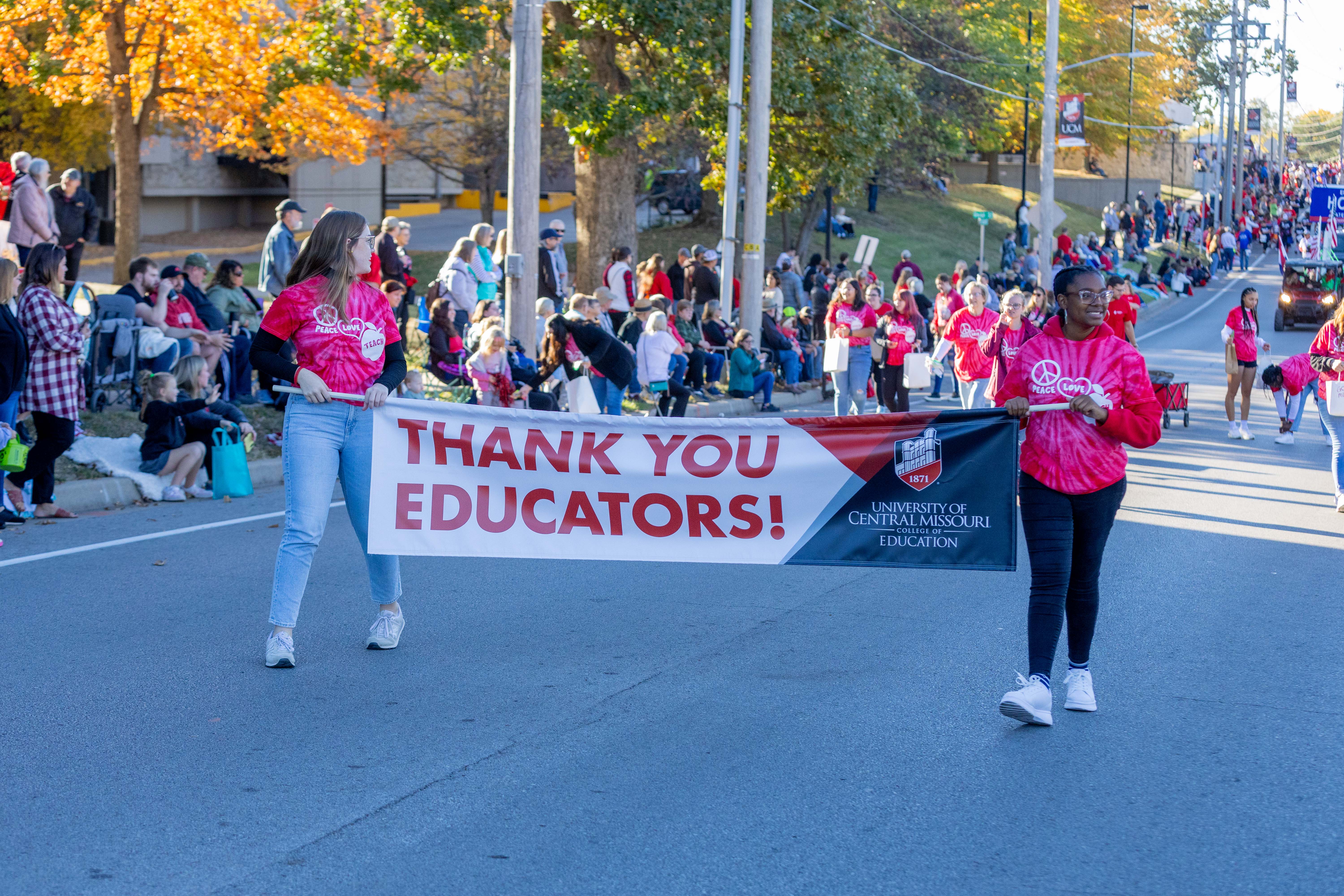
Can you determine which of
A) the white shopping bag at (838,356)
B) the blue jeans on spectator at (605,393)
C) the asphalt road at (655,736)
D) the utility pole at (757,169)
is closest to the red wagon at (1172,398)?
the white shopping bag at (838,356)

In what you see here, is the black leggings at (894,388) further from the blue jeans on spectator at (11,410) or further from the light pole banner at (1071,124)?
the light pole banner at (1071,124)

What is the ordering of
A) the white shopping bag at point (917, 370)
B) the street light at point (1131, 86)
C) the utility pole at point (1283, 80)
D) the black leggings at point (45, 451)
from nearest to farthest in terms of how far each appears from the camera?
the black leggings at point (45, 451)
the white shopping bag at point (917, 370)
the street light at point (1131, 86)
the utility pole at point (1283, 80)

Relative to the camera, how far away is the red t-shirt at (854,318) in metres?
17.1

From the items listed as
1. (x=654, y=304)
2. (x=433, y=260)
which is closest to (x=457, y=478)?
(x=654, y=304)

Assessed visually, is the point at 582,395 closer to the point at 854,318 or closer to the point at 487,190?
the point at 854,318

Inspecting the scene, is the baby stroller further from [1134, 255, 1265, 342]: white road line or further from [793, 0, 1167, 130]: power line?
[793, 0, 1167, 130]: power line

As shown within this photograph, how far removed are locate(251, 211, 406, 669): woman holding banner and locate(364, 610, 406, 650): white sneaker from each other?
437mm

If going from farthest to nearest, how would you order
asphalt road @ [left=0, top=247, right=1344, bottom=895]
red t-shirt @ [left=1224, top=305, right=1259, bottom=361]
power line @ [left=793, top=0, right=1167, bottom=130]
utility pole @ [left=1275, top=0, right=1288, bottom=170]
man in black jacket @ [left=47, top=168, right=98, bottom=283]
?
utility pole @ [left=1275, top=0, right=1288, bottom=170]
power line @ [left=793, top=0, right=1167, bottom=130]
red t-shirt @ [left=1224, top=305, right=1259, bottom=361]
man in black jacket @ [left=47, top=168, right=98, bottom=283]
asphalt road @ [left=0, top=247, right=1344, bottom=895]

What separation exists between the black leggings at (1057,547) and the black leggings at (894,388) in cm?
1133

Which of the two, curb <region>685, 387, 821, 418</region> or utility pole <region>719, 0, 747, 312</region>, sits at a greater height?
utility pole <region>719, 0, 747, 312</region>

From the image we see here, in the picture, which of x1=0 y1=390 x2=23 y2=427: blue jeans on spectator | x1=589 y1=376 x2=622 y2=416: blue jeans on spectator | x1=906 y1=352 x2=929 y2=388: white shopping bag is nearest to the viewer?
x1=0 y1=390 x2=23 y2=427: blue jeans on spectator

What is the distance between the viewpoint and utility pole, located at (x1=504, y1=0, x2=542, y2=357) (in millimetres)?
16625

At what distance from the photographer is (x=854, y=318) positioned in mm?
17078

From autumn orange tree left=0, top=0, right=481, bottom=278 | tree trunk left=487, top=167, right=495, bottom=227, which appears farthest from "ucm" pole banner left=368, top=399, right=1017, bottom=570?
tree trunk left=487, top=167, right=495, bottom=227
